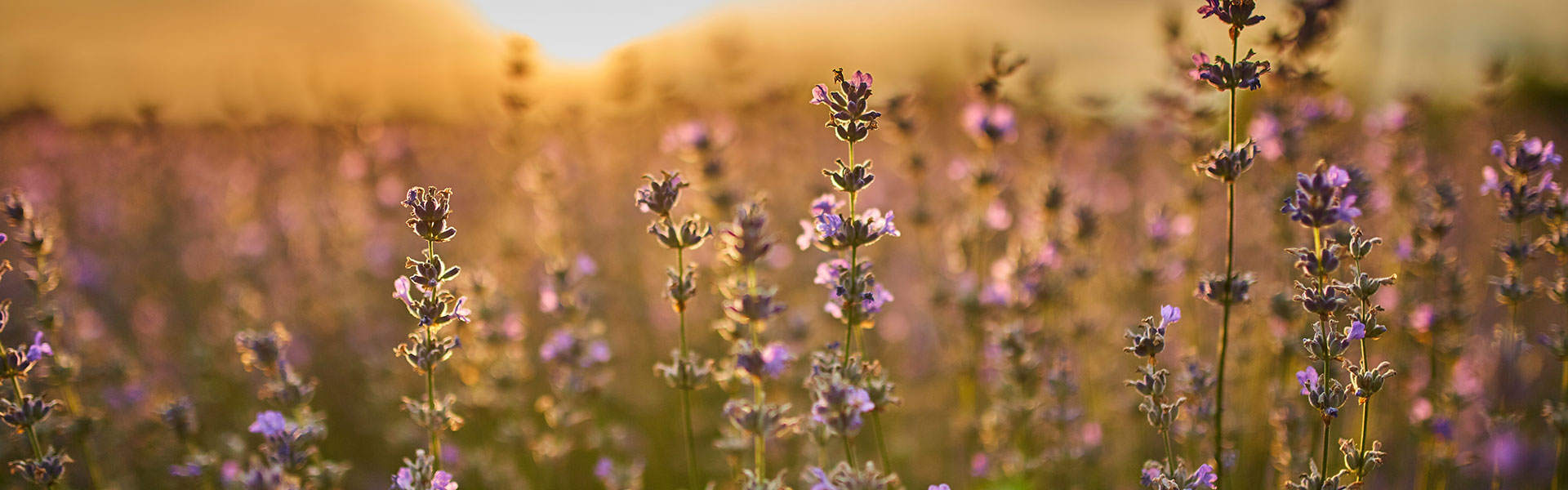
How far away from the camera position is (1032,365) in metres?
3.41

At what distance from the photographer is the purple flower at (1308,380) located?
218cm

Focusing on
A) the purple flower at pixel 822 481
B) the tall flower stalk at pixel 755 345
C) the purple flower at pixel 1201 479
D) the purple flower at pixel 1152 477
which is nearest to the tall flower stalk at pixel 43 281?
the tall flower stalk at pixel 755 345

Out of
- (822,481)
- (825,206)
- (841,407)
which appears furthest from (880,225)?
(822,481)

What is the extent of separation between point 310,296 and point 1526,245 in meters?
7.55

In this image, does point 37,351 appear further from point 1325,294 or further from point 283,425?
point 1325,294

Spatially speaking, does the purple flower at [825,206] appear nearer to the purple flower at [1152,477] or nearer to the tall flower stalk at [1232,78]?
the tall flower stalk at [1232,78]

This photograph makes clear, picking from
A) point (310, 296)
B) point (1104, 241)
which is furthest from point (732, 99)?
point (310, 296)

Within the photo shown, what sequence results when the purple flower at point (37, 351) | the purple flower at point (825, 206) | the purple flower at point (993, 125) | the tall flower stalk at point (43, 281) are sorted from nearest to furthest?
the purple flower at point (825, 206) < the purple flower at point (37, 351) < the tall flower stalk at point (43, 281) < the purple flower at point (993, 125)

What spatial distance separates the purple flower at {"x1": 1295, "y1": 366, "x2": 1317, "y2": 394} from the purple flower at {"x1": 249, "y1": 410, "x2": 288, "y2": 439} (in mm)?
3024

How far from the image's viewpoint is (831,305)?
230 cm

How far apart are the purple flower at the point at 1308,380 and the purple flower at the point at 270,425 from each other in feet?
9.92

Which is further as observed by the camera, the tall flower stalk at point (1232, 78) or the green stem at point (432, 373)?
the green stem at point (432, 373)

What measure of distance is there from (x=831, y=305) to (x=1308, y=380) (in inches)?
52.6

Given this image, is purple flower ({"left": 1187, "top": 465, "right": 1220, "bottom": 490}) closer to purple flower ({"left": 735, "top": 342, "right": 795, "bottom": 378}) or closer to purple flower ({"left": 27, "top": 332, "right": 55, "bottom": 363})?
purple flower ({"left": 735, "top": 342, "right": 795, "bottom": 378})
